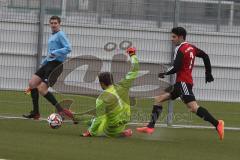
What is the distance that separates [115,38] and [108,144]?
22.5ft

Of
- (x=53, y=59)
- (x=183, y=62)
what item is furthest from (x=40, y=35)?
(x=183, y=62)

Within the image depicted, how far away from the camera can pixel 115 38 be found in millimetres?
18734

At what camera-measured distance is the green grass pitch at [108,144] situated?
1061cm

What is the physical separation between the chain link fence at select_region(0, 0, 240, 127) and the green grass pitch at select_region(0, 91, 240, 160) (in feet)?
3.94

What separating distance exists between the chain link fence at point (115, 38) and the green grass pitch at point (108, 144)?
120 centimetres

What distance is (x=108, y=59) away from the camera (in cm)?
1952

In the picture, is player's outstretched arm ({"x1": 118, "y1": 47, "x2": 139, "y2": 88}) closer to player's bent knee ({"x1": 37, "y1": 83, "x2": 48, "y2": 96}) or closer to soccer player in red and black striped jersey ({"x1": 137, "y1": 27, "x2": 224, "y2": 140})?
soccer player in red and black striped jersey ({"x1": 137, "y1": 27, "x2": 224, "y2": 140})

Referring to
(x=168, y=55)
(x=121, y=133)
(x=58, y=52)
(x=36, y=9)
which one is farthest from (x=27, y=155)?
(x=36, y=9)

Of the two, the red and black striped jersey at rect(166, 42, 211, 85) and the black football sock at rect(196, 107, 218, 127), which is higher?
the red and black striped jersey at rect(166, 42, 211, 85)

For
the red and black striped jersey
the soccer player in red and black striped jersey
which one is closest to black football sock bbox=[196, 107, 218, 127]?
the soccer player in red and black striped jersey

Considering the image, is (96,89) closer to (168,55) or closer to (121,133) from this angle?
(168,55)

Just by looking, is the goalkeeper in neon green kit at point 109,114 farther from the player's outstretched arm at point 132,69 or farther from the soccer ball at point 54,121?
the soccer ball at point 54,121

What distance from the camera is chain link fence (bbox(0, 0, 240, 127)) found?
17594mm

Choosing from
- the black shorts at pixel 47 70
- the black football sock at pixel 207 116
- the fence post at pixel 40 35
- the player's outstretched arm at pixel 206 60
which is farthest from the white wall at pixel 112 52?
the black football sock at pixel 207 116
